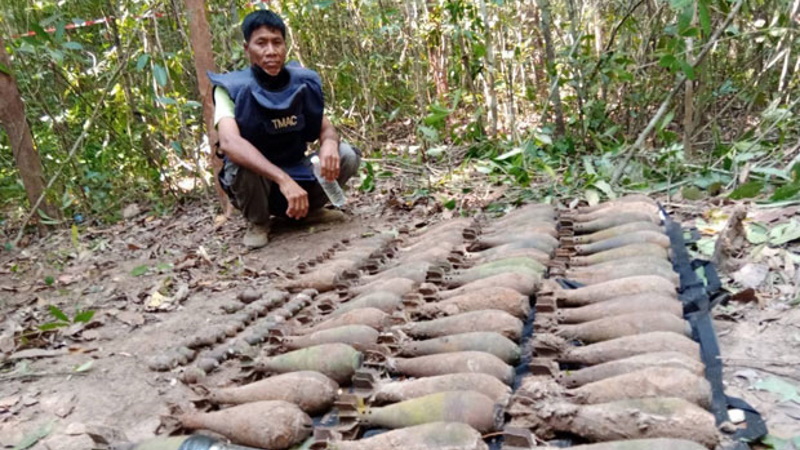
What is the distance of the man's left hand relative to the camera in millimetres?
3373

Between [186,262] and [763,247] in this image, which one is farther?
[186,262]

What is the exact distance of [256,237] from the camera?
11.7 ft

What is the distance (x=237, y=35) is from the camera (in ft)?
17.5

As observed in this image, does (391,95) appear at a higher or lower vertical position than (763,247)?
higher

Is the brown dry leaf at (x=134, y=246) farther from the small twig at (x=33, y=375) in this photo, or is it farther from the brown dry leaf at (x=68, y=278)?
the small twig at (x=33, y=375)

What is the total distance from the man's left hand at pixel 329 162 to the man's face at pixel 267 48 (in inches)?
21.0

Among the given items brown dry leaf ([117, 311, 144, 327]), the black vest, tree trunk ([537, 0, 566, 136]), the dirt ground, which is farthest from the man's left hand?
tree trunk ([537, 0, 566, 136])

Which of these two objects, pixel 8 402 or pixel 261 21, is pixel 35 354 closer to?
pixel 8 402

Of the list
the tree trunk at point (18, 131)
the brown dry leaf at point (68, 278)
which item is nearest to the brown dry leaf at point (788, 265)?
the brown dry leaf at point (68, 278)

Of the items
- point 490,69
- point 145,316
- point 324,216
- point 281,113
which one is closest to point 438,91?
point 490,69

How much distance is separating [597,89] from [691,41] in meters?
1.24

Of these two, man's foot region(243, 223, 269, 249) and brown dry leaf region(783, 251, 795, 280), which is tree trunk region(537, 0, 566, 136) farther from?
brown dry leaf region(783, 251, 795, 280)

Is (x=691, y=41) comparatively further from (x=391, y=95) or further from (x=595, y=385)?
(x=391, y=95)

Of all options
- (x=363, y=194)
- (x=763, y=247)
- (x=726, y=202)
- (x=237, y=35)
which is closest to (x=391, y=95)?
(x=237, y=35)
